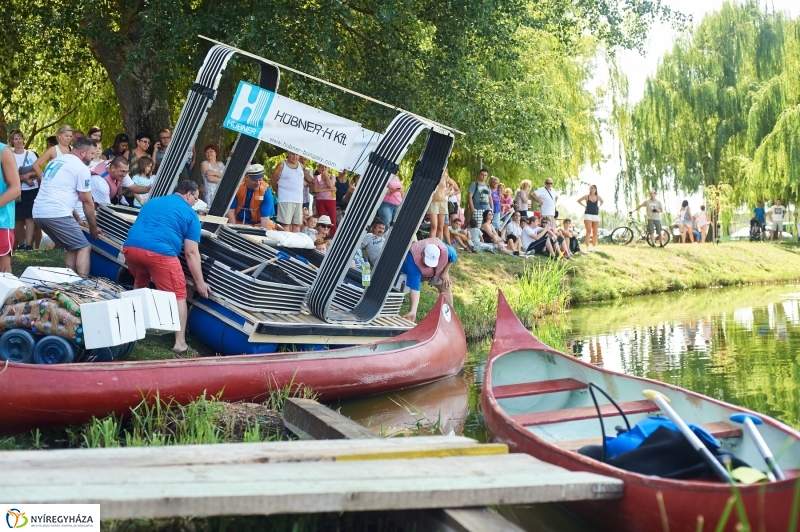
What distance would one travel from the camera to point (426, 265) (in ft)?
45.2

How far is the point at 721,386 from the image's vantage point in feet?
36.4

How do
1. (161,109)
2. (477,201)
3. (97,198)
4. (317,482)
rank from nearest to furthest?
(317,482) < (97,198) < (161,109) < (477,201)

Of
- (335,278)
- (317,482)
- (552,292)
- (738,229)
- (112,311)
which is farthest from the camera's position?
(738,229)

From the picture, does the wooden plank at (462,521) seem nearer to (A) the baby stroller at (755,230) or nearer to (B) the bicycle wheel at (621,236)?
(B) the bicycle wheel at (621,236)

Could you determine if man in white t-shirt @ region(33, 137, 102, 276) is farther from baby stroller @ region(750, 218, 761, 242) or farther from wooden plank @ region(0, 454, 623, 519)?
baby stroller @ region(750, 218, 761, 242)

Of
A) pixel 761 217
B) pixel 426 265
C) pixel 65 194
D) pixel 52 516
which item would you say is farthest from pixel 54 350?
pixel 761 217

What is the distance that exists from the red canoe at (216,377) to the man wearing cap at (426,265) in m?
2.28

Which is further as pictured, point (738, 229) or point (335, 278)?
point (738, 229)

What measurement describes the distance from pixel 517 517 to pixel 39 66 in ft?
52.0

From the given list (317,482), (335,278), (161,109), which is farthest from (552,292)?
(317,482)

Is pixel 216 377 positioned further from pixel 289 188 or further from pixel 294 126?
pixel 289 188

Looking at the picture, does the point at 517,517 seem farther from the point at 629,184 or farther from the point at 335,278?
the point at 629,184

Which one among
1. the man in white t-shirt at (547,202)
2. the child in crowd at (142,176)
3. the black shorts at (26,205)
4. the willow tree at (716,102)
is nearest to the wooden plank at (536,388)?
the child in crowd at (142,176)

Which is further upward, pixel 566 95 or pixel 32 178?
pixel 566 95
